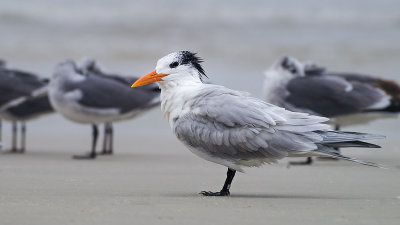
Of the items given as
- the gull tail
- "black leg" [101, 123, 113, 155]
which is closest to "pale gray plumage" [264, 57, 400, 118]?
"black leg" [101, 123, 113, 155]

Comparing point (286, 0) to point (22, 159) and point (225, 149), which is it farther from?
point (225, 149)

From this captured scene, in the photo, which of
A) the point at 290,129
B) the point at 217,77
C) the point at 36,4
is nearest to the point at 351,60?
the point at 217,77

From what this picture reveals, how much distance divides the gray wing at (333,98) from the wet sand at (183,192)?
898 millimetres

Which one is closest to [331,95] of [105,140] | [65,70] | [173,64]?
[105,140]

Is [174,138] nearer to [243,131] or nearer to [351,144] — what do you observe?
[243,131]

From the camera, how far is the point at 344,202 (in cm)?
463

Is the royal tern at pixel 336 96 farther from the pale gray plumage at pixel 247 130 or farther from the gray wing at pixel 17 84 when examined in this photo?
the pale gray plumage at pixel 247 130

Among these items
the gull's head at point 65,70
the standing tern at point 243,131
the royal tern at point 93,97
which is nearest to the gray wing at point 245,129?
the standing tern at point 243,131

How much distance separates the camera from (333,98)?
8.81m

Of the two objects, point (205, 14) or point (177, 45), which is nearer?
point (177, 45)

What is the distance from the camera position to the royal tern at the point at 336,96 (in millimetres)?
8781

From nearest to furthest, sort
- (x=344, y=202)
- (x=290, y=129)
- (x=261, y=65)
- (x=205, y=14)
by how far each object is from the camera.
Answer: (x=344, y=202)
(x=290, y=129)
(x=261, y=65)
(x=205, y=14)

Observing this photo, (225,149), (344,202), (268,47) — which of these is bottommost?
(344,202)

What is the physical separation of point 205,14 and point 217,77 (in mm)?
8107
